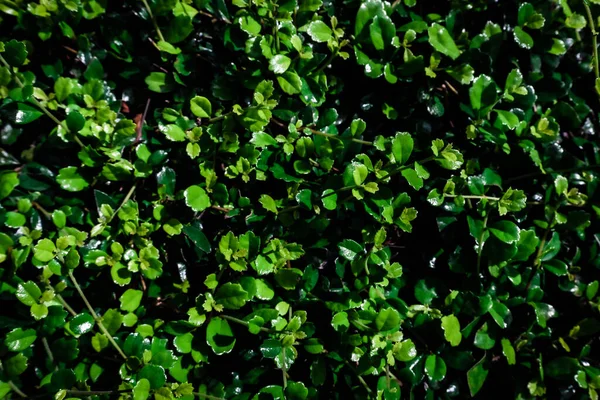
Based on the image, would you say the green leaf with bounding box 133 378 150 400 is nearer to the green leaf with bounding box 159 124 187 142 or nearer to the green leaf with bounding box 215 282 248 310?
the green leaf with bounding box 215 282 248 310

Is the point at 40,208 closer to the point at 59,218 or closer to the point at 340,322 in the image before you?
the point at 59,218

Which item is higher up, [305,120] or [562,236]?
[305,120]

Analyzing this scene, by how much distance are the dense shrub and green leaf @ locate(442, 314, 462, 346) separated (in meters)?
0.01

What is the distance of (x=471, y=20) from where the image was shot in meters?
1.84

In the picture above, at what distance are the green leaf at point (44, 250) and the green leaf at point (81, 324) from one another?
18cm

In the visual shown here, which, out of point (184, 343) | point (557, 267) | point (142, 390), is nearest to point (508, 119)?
point (557, 267)

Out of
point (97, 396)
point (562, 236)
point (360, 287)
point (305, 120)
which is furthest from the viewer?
point (562, 236)

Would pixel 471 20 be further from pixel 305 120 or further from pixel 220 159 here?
pixel 220 159

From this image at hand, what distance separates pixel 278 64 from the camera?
5.15ft

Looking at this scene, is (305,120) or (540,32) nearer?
(305,120)

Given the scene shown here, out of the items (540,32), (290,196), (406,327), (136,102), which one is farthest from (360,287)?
(540,32)

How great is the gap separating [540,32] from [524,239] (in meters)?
0.73

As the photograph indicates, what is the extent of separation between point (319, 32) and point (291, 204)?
1.73 feet

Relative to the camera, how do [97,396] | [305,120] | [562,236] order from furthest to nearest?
[562,236]
[305,120]
[97,396]
